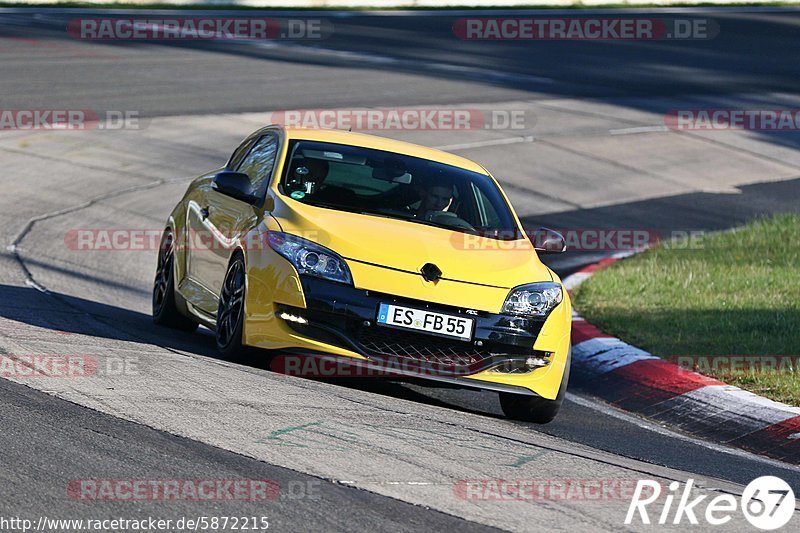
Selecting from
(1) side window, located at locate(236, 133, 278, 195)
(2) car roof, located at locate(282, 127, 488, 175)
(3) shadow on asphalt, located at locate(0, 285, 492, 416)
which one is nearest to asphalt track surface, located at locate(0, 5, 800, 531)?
(3) shadow on asphalt, located at locate(0, 285, 492, 416)

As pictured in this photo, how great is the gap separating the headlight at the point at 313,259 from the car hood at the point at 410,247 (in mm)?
Answer: 47

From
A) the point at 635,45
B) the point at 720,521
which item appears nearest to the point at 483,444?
the point at 720,521

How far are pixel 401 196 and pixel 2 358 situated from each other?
2.76 metres

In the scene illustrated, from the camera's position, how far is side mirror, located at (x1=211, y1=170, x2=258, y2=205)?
8578 millimetres

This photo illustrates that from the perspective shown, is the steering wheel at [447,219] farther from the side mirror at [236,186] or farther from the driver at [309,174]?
the side mirror at [236,186]

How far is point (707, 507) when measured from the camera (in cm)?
578

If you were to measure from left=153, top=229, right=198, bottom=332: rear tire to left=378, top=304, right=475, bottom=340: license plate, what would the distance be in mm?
2458

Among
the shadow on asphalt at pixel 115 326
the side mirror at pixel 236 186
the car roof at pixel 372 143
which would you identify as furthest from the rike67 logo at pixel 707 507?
the car roof at pixel 372 143

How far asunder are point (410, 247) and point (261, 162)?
1.81 meters

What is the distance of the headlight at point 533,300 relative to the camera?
787 centimetres

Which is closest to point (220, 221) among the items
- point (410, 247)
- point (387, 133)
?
point (410, 247)

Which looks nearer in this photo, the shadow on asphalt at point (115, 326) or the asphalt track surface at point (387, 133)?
the asphalt track surface at point (387, 133)

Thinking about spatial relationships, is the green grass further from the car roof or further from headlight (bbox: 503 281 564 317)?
the car roof

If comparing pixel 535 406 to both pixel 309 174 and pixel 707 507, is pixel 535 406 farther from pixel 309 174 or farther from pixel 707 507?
pixel 707 507
